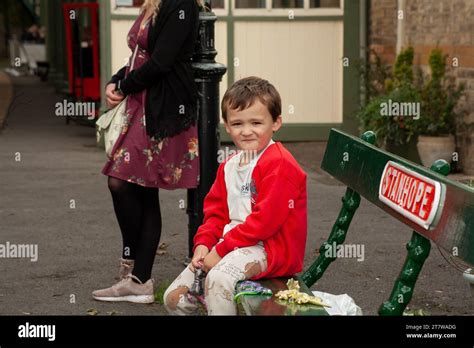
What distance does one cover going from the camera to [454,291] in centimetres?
719

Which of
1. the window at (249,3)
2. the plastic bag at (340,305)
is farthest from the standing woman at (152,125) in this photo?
the window at (249,3)

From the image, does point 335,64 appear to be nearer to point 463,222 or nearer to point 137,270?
point 137,270

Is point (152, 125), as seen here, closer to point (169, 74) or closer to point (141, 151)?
point (141, 151)

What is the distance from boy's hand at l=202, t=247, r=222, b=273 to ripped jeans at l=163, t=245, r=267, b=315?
0.07 meters

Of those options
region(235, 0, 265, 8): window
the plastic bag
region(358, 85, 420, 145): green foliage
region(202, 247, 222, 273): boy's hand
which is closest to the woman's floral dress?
region(202, 247, 222, 273): boy's hand

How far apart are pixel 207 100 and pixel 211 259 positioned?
1914mm

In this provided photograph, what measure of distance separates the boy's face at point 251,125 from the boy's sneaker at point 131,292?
1907mm

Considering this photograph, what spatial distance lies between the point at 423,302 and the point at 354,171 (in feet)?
6.12

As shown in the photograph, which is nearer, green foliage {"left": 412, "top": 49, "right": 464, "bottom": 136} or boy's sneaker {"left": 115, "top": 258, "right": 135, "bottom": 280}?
boy's sneaker {"left": 115, "top": 258, "right": 135, "bottom": 280}

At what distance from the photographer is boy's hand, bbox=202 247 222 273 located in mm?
5039

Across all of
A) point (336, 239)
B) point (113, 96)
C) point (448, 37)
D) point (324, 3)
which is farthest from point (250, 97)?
point (324, 3)

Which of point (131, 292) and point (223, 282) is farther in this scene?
point (131, 292)

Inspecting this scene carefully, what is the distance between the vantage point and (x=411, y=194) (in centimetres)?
450

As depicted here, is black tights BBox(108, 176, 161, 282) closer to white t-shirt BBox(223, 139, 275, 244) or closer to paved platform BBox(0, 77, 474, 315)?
paved platform BBox(0, 77, 474, 315)
